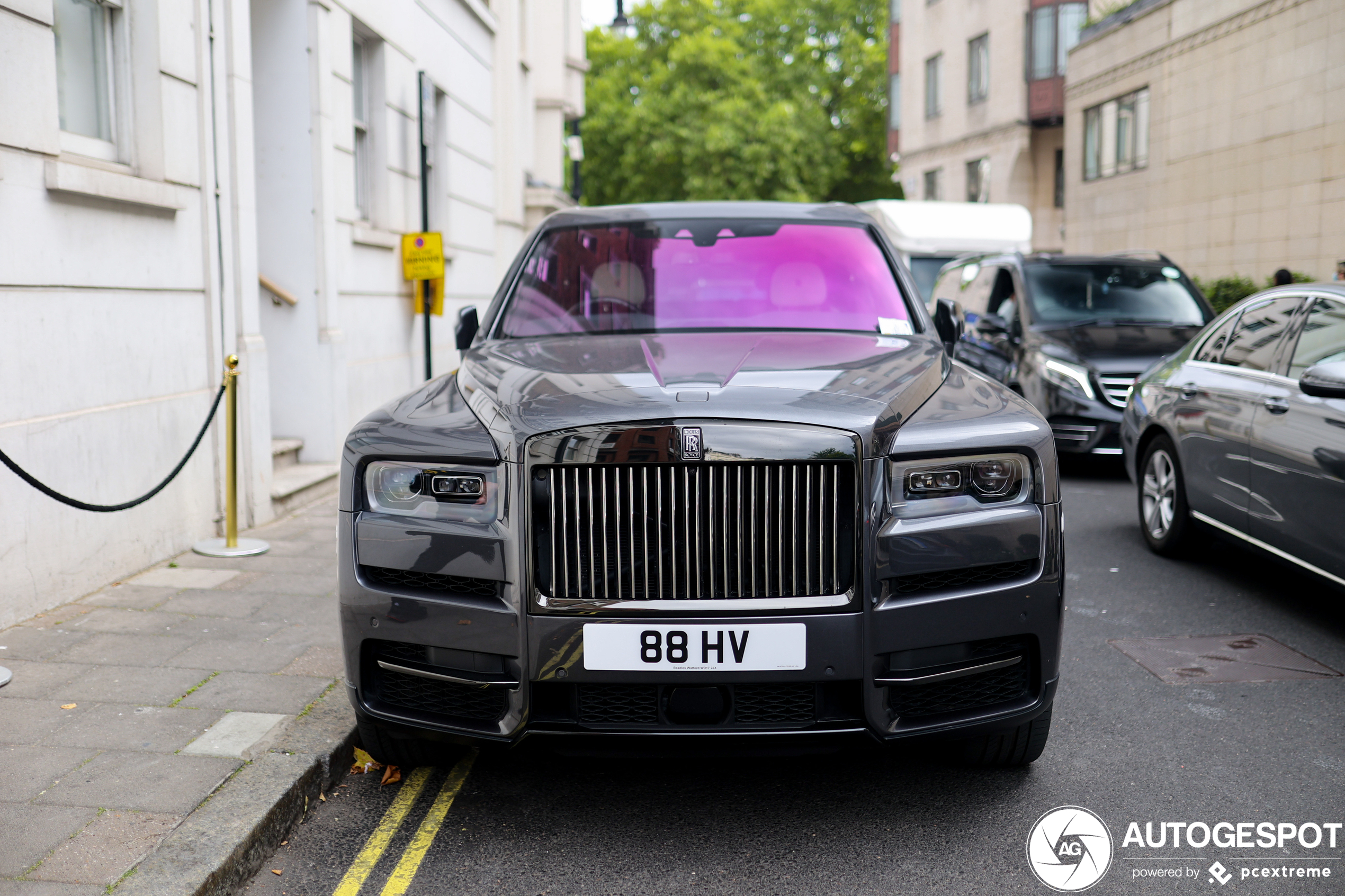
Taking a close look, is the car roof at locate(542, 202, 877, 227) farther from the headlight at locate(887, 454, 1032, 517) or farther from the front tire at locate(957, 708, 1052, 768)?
the front tire at locate(957, 708, 1052, 768)

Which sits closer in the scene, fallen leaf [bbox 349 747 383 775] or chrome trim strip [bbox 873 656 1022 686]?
chrome trim strip [bbox 873 656 1022 686]

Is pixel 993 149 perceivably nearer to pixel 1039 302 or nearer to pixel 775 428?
pixel 1039 302

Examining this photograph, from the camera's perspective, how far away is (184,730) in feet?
13.0

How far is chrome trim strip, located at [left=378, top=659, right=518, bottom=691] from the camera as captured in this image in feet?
10.6

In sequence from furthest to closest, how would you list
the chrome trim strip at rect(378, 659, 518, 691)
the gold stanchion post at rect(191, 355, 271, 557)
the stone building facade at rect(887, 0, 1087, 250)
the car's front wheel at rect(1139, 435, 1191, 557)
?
1. the stone building facade at rect(887, 0, 1087, 250)
2. the car's front wheel at rect(1139, 435, 1191, 557)
3. the gold stanchion post at rect(191, 355, 271, 557)
4. the chrome trim strip at rect(378, 659, 518, 691)

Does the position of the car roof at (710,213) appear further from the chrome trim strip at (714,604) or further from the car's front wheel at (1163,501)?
the car's front wheel at (1163,501)

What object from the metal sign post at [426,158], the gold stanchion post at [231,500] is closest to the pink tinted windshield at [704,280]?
the gold stanchion post at [231,500]

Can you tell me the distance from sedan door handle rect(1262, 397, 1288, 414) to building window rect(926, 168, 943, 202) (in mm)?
33300

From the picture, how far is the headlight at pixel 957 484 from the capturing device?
3.24 metres

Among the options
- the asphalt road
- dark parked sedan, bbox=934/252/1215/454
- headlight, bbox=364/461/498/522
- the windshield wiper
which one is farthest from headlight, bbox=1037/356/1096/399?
headlight, bbox=364/461/498/522

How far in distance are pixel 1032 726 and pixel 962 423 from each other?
1.00 m

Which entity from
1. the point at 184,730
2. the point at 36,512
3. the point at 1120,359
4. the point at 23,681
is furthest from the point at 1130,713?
the point at 1120,359

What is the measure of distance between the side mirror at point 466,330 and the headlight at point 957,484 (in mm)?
2226

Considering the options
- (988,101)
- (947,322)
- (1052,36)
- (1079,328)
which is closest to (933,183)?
(988,101)
